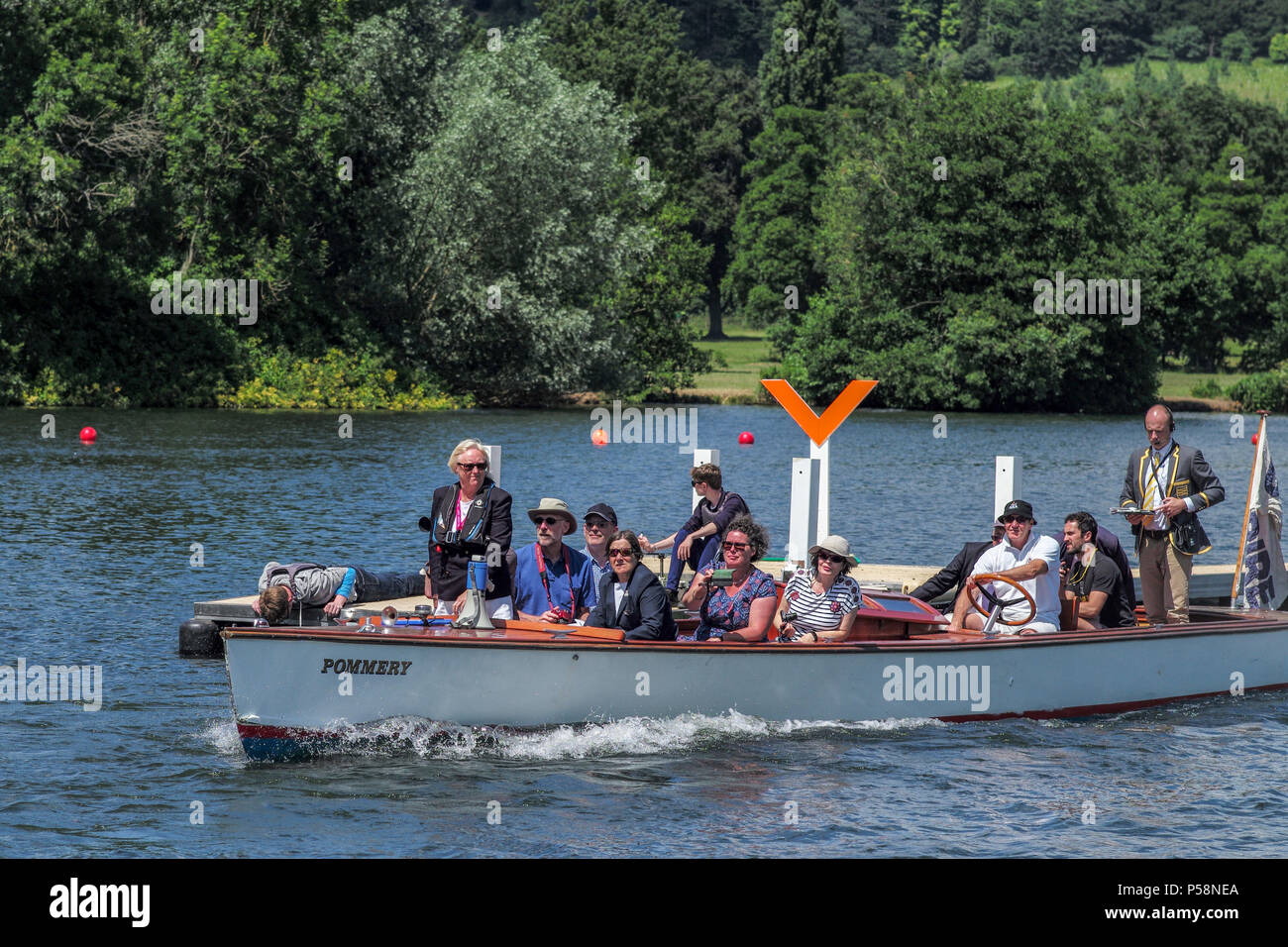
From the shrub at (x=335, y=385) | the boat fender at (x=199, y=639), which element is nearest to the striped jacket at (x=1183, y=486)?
the boat fender at (x=199, y=639)

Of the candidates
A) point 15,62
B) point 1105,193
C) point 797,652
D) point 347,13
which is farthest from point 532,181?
point 797,652

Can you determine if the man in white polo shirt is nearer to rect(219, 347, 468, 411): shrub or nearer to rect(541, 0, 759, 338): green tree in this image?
rect(219, 347, 468, 411): shrub

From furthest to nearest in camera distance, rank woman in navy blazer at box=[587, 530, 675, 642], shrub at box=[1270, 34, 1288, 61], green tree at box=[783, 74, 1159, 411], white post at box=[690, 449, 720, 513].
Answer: shrub at box=[1270, 34, 1288, 61] < green tree at box=[783, 74, 1159, 411] < white post at box=[690, 449, 720, 513] < woman in navy blazer at box=[587, 530, 675, 642]

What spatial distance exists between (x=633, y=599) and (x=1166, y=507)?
4878mm

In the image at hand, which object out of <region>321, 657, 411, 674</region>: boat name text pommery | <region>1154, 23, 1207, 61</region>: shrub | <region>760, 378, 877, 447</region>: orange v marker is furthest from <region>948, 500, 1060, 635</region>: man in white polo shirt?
<region>1154, 23, 1207, 61</region>: shrub

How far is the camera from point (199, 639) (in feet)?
46.5

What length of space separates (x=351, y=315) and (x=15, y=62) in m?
12.4

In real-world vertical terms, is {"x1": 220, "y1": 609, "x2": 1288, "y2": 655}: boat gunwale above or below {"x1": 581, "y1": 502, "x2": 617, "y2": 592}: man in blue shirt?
below

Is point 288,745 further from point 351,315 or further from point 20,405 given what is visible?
point 351,315

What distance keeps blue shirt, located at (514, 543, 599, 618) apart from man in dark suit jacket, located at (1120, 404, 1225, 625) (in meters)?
4.75

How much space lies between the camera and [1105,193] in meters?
59.3

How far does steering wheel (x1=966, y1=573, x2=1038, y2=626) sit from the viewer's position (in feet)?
42.7

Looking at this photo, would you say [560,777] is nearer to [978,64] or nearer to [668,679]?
[668,679]

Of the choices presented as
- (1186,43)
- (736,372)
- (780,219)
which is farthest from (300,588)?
(1186,43)
